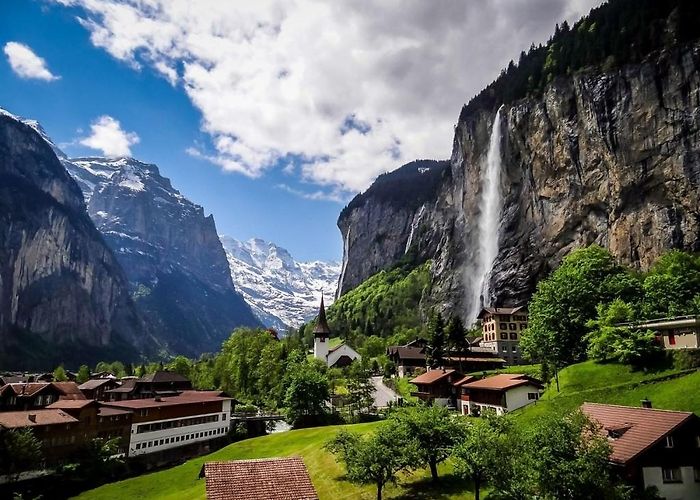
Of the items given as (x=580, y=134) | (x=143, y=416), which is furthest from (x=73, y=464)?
(x=580, y=134)

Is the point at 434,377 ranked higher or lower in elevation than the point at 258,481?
higher

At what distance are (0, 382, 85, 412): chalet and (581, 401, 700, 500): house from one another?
Result: 91747 mm

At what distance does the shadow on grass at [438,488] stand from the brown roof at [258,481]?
1292 centimetres

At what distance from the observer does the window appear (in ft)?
111

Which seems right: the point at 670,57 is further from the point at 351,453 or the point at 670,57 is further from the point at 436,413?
the point at 351,453

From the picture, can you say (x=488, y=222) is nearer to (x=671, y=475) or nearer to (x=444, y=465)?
(x=444, y=465)

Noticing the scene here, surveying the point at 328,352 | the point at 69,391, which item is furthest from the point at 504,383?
the point at 328,352

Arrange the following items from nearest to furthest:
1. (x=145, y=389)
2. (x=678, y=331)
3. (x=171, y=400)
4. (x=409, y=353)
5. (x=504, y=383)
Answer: (x=678, y=331), (x=504, y=383), (x=171, y=400), (x=145, y=389), (x=409, y=353)

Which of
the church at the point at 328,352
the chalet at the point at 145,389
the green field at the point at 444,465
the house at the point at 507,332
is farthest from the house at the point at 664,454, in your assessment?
the church at the point at 328,352

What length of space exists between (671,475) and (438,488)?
1777 cm

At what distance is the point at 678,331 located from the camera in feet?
172

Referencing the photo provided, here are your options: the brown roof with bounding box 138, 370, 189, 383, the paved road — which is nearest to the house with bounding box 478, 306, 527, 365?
the paved road

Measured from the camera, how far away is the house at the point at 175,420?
7462cm

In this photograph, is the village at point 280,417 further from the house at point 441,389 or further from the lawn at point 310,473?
the lawn at point 310,473
